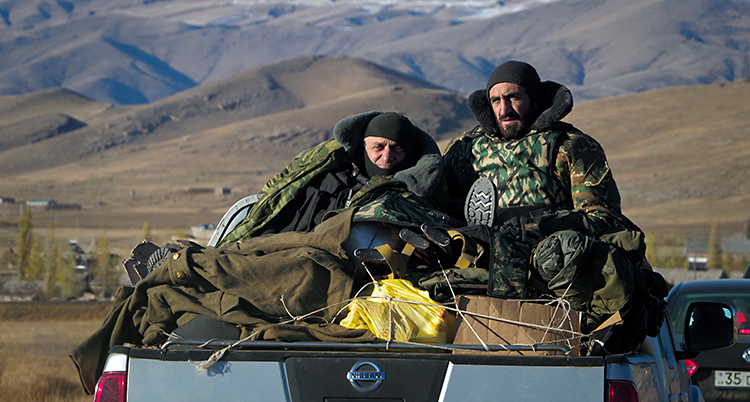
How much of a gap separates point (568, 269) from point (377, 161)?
5.80ft

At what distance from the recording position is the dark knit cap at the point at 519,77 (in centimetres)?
497

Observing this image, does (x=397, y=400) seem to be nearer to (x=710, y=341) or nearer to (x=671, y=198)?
(x=710, y=341)

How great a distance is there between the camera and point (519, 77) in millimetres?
4961

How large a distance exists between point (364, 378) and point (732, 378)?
452 cm

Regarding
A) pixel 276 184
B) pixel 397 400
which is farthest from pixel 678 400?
pixel 276 184

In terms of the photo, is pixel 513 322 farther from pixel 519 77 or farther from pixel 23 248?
pixel 23 248

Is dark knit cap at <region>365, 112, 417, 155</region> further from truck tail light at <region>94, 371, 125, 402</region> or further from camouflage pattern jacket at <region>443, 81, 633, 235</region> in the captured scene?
truck tail light at <region>94, 371, 125, 402</region>

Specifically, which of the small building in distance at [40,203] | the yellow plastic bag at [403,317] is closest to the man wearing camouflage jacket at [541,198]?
the yellow plastic bag at [403,317]

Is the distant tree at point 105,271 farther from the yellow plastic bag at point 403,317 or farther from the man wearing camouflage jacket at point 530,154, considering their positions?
the yellow plastic bag at point 403,317

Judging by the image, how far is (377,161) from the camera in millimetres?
4613

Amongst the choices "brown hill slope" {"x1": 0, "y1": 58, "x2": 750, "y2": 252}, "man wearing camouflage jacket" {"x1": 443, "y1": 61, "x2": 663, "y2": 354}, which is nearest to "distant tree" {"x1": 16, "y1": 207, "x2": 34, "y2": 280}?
"brown hill slope" {"x1": 0, "y1": 58, "x2": 750, "y2": 252}

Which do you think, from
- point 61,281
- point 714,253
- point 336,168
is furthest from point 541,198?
point 714,253

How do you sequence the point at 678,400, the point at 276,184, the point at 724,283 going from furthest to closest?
the point at 724,283 → the point at 276,184 → the point at 678,400

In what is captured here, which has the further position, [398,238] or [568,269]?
[398,238]
